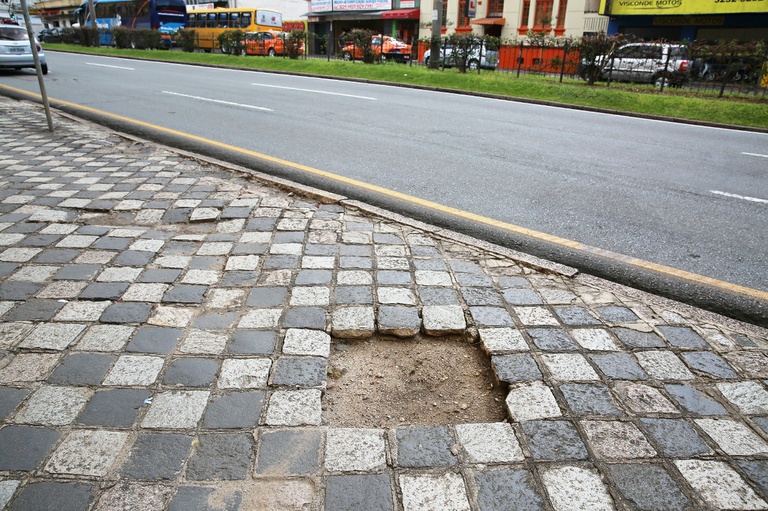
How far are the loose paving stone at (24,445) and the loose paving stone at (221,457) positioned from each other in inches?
22.9

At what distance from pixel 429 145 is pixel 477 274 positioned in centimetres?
446

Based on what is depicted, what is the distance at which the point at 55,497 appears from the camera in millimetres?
1947

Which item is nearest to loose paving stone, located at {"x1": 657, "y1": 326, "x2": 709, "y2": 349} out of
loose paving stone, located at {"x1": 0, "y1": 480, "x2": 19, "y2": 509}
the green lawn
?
loose paving stone, located at {"x1": 0, "y1": 480, "x2": 19, "y2": 509}

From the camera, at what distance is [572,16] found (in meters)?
29.3

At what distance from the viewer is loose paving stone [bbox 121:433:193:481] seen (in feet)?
6.75

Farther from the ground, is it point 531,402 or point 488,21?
point 488,21

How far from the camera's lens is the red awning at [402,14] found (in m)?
36.0

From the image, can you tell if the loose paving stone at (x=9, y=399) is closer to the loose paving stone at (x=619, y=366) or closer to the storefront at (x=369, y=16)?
the loose paving stone at (x=619, y=366)

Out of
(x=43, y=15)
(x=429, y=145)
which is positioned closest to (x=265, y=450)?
(x=429, y=145)

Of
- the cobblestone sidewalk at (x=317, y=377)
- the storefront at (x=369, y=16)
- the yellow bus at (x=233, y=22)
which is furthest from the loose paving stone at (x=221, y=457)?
the storefront at (x=369, y=16)

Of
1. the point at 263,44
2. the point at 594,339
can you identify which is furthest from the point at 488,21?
the point at 594,339

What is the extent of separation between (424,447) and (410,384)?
19.5 inches

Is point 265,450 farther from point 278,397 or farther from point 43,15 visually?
point 43,15

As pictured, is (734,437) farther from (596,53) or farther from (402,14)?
(402,14)
